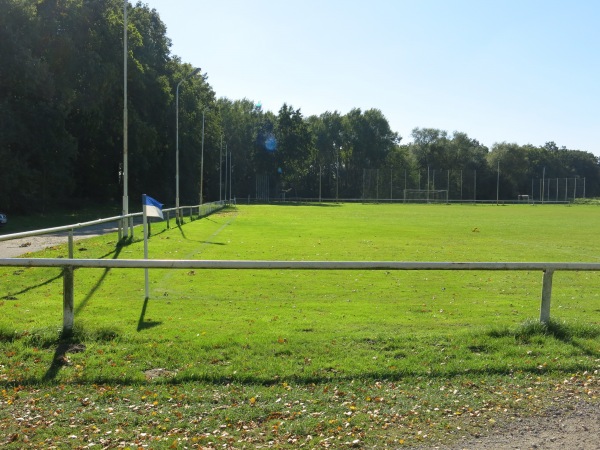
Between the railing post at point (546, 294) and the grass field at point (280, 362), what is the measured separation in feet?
0.42

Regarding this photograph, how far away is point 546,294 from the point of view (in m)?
6.96

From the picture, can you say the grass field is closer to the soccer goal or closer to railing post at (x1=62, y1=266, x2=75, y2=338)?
railing post at (x1=62, y1=266, x2=75, y2=338)

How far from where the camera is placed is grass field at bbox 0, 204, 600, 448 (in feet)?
14.5

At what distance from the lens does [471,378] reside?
5555 mm

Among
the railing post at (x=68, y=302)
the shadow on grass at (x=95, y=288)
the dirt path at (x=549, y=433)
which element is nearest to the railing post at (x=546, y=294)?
the dirt path at (x=549, y=433)

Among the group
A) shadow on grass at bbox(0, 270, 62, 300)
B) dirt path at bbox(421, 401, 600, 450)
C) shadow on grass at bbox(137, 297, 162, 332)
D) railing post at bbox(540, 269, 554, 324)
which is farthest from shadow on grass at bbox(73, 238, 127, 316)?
railing post at bbox(540, 269, 554, 324)

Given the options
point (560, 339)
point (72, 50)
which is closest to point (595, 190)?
point (72, 50)

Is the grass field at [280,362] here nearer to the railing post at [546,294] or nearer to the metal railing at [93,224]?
the railing post at [546,294]

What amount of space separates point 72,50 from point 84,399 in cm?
3906

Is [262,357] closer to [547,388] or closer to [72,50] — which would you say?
[547,388]

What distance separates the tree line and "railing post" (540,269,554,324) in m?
33.5

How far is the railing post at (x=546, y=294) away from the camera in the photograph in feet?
22.6

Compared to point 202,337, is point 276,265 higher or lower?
higher

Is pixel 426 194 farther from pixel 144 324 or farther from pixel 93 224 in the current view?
pixel 144 324
